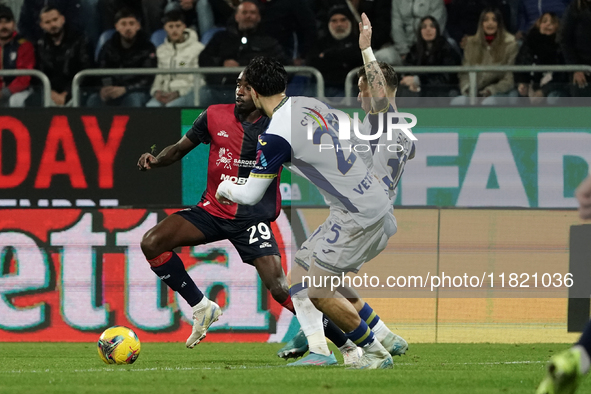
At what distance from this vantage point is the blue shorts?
29.4 feet

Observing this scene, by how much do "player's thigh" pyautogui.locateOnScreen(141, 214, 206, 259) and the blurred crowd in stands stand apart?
2553 mm

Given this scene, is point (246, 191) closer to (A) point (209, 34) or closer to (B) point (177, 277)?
(B) point (177, 277)

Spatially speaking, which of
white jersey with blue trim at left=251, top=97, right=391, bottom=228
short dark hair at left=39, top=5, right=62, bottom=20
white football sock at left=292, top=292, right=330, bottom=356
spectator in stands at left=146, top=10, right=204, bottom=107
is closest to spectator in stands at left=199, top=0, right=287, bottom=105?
spectator in stands at left=146, top=10, right=204, bottom=107

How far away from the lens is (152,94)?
11.6 metres

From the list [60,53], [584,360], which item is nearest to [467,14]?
[60,53]

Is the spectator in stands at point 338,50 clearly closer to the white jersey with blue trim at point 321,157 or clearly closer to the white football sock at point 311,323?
the white football sock at point 311,323

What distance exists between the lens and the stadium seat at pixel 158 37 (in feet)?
41.3

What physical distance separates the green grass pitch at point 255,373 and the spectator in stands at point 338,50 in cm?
362

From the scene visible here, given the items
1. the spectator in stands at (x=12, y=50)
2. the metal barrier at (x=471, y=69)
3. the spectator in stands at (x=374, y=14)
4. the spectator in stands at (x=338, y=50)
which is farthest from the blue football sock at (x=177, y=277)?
the spectator in stands at (x=374, y=14)

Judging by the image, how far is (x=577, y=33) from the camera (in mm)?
11727

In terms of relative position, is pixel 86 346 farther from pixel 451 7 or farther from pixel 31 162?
pixel 451 7

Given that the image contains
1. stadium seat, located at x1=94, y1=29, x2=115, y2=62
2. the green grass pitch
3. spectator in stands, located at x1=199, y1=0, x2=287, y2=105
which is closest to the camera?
the green grass pitch

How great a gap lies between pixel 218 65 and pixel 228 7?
1.02 metres

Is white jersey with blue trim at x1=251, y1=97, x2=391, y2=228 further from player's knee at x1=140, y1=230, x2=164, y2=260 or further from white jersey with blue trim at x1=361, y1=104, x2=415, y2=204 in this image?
player's knee at x1=140, y1=230, x2=164, y2=260
